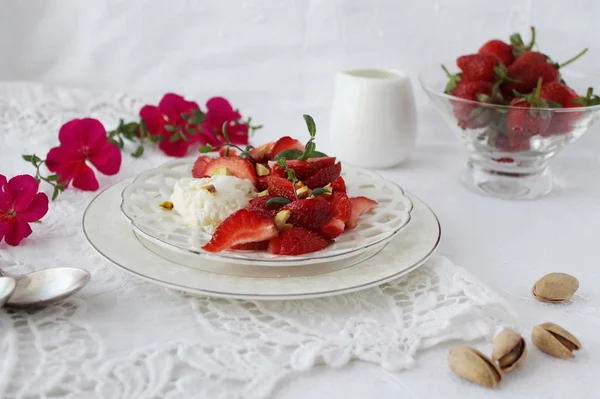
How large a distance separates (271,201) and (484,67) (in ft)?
1.93

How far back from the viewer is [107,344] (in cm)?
78

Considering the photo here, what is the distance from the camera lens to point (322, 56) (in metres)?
1.84

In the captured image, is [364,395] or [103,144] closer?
[364,395]

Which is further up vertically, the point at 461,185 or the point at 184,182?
the point at 184,182

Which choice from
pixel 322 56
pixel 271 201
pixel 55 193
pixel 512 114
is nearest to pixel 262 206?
pixel 271 201

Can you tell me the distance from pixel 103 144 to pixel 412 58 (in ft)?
2.72

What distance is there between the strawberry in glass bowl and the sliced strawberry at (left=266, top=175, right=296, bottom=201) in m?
0.46

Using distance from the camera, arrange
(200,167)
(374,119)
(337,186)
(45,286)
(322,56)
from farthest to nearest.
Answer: (322,56)
(374,119)
(200,167)
(337,186)
(45,286)

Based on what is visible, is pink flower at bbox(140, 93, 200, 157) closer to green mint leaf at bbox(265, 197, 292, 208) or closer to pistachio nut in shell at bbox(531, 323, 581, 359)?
green mint leaf at bbox(265, 197, 292, 208)

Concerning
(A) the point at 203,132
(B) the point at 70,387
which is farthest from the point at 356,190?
(B) the point at 70,387

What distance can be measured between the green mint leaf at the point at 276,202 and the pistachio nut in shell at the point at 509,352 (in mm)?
338

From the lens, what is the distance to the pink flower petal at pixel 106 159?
1.33m

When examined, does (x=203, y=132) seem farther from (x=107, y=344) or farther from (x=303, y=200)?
(x=107, y=344)

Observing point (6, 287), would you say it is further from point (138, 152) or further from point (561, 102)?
point (561, 102)
